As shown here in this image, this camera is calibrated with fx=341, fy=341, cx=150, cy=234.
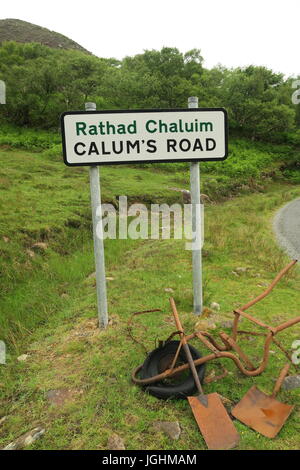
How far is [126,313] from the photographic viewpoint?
15.1ft

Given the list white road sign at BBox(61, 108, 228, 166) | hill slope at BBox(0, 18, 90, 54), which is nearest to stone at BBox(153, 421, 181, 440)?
white road sign at BBox(61, 108, 228, 166)

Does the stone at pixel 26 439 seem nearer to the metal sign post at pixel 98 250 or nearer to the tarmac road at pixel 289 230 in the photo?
the metal sign post at pixel 98 250

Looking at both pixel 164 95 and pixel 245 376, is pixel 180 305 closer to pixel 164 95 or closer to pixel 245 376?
pixel 245 376

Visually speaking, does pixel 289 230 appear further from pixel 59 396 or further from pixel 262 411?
pixel 59 396

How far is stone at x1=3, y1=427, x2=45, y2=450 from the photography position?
8.42 feet

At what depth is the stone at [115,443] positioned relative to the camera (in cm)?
248

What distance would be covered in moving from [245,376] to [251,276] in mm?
3026

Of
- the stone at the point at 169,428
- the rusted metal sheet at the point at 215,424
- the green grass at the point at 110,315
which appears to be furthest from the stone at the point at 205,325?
the stone at the point at 169,428

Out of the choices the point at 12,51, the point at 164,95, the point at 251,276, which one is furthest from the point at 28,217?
the point at 12,51

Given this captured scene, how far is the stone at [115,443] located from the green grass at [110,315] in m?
0.04

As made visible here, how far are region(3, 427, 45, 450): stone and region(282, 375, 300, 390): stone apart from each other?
211 centimetres

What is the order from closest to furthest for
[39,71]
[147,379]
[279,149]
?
1. [147,379]
2. [39,71]
3. [279,149]

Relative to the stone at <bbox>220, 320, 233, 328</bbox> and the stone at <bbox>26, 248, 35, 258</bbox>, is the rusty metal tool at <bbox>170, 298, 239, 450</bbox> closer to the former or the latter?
the stone at <bbox>220, 320, 233, 328</bbox>

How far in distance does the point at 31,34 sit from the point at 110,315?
5161 inches
